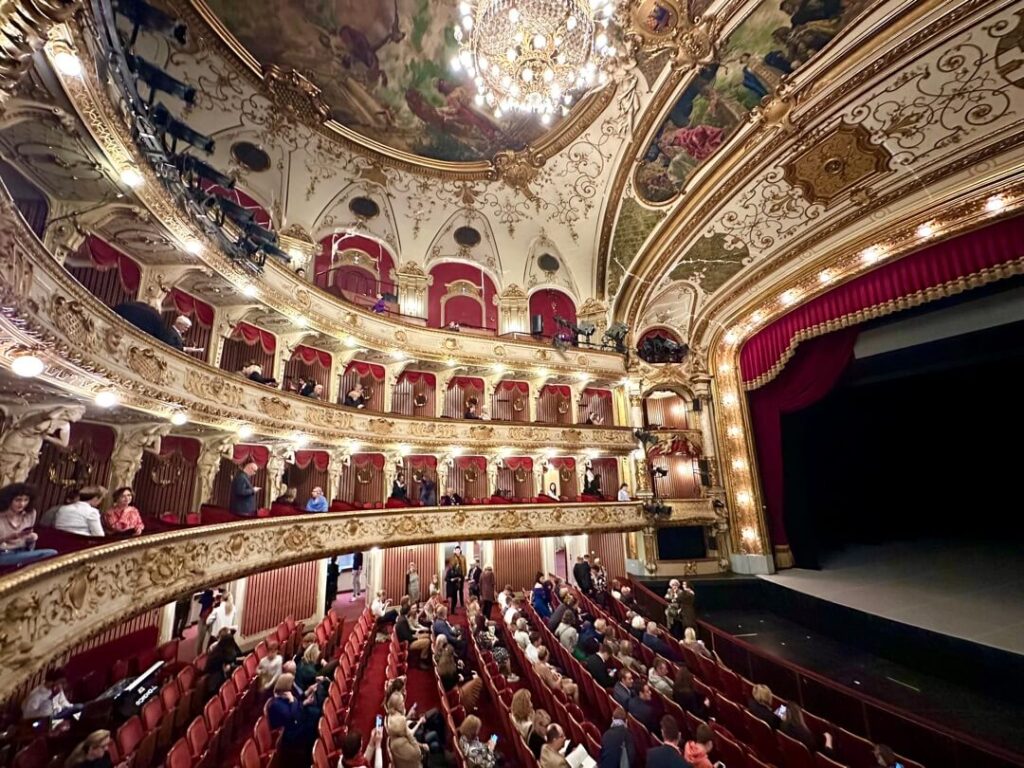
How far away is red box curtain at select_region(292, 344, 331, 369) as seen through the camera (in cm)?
1026

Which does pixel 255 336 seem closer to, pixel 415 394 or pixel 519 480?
pixel 415 394

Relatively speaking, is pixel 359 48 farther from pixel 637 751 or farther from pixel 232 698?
pixel 637 751

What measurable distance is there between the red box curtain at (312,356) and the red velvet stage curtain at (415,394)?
2.09m

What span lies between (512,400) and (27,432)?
11.0 m

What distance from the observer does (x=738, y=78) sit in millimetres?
8219

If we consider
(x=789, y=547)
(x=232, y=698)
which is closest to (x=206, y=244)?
(x=232, y=698)

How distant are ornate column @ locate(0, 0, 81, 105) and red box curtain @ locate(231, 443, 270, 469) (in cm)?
737

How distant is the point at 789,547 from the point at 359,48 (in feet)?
52.2

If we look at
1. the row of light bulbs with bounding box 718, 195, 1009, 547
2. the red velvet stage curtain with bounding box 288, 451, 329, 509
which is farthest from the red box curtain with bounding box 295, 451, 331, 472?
the row of light bulbs with bounding box 718, 195, 1009, 547

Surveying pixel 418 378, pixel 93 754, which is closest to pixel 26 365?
pixel 93 754

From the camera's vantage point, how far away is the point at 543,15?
535cm

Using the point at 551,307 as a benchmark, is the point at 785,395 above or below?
below

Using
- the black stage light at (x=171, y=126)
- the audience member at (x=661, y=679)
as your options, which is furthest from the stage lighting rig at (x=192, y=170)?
the audience member at (x=661, y=679)

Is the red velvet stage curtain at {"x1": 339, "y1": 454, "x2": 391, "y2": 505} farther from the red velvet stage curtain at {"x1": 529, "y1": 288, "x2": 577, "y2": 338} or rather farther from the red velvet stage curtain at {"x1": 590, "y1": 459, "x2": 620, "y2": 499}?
the red velvet stage curtain at {"x1": 590, "y1": 459, "x2": 620, "y2": 499}
